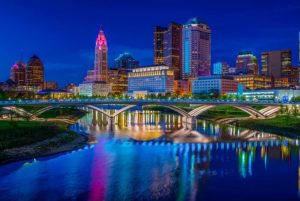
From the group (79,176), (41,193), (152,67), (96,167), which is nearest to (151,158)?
(96,167)

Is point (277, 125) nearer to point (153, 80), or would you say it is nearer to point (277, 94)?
point (277, 94)

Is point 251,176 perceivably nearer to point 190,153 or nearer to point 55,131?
point 190,153

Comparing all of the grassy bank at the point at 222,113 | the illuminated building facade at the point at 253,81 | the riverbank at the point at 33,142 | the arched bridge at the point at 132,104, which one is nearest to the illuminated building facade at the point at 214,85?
the illuminated building facade at the point at 253,81

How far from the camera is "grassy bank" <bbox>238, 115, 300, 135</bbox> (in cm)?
5875

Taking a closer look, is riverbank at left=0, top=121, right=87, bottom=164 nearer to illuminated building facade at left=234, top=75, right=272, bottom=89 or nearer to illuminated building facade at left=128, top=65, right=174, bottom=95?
illuminated building facade at left=128, top=65, right=174, bottom=95

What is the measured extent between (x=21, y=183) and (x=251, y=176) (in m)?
18.3

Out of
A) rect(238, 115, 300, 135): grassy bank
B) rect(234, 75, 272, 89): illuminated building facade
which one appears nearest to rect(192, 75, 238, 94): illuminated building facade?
rect(234, 75, 272, 89): illuminated building facade

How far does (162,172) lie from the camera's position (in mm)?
31891

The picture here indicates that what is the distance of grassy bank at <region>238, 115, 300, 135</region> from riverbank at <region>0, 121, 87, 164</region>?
3118 centimetres

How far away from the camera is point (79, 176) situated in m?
30.5

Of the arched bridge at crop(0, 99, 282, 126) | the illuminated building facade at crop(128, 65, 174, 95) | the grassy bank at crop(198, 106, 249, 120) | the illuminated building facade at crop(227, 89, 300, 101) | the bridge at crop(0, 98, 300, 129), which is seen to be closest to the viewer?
the arched bridge at crop(0, 99, 282, 126)

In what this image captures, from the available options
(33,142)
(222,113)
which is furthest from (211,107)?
(33,142)

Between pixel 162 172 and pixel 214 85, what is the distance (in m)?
138

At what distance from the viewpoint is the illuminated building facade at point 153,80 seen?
179000 millimetres
